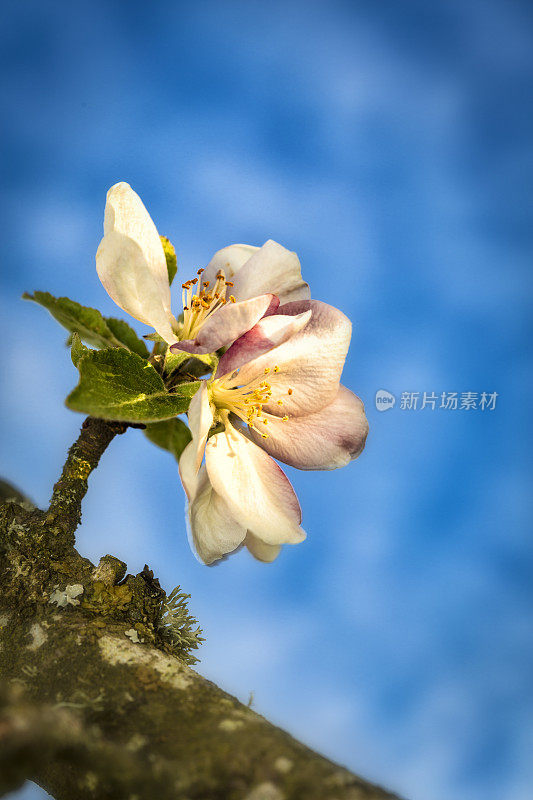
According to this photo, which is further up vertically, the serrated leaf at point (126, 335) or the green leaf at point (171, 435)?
the serrated leaf at point (126, 335)

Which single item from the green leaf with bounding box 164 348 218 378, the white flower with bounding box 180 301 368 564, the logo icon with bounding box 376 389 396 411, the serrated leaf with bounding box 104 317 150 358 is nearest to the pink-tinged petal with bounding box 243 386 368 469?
the white flower with bounding box 180 301 368 564

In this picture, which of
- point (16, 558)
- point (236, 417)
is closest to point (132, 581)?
point (16, 558)

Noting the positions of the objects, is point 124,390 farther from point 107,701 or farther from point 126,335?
point 107,701

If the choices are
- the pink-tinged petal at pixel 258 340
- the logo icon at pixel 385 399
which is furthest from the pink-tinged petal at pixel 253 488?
the logo icon at pixel 385 399

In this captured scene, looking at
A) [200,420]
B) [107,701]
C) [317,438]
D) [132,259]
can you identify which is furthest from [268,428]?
[107,701]

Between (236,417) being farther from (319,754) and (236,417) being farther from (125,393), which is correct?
(319,754)

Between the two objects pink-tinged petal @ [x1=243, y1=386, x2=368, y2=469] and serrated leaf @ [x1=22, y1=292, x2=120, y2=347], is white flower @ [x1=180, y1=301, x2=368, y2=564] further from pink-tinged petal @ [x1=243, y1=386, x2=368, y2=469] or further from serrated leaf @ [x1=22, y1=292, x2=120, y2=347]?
serrated leaf @ [x1=22, y1=292, x2=120, y2=347]

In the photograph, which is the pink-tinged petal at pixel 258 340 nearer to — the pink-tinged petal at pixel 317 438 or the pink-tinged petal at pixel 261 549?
the pink-tinged petal at pixel 317 438

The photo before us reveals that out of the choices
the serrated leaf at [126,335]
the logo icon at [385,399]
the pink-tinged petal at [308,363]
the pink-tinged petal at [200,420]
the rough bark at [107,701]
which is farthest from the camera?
the logo icon at [385,399]

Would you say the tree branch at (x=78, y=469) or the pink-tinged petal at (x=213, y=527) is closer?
the pink-tinged petal at (x=213, y=527)

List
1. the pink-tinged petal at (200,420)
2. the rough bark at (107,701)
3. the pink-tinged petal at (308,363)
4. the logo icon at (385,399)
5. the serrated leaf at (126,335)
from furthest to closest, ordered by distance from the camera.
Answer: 1. the logo icon at (385,399)
2. the serrated leaf at (126,335)
3. the pink-tinged petal at (308,363)
4. the pink-tinged petal at (200,420)
5. the rough bark at (107,701)
